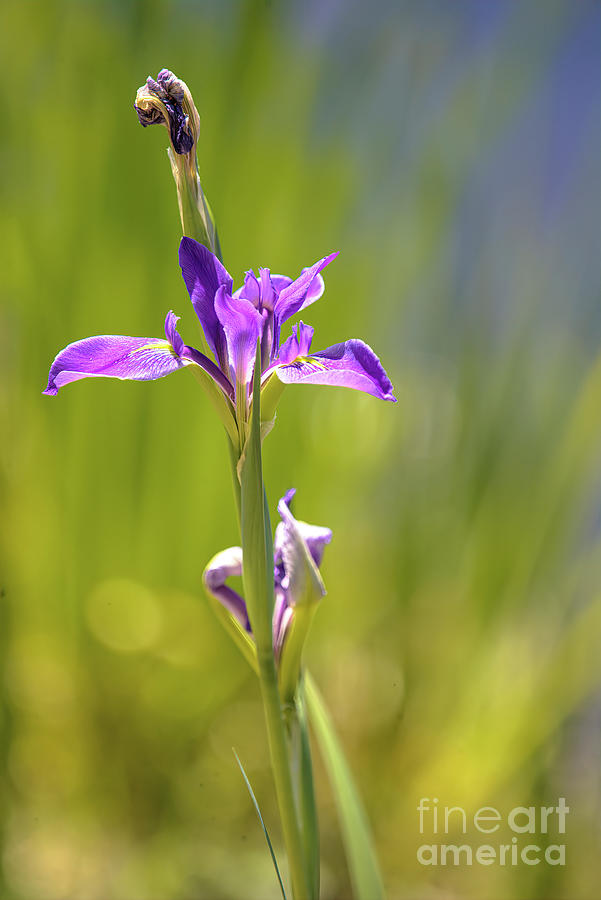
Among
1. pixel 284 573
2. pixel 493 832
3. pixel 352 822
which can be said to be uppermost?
pixel 284 573

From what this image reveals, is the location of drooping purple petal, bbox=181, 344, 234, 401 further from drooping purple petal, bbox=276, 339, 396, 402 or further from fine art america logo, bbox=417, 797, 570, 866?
fine art america logo, bbox=417, 797, 570, 866

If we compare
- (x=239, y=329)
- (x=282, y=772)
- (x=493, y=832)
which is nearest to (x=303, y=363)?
(x=239, y=329)

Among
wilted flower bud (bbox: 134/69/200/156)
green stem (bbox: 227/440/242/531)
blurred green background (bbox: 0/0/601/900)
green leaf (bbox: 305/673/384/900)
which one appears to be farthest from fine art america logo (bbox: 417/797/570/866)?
wilted flower bud (bbox: 134/69/200/156)

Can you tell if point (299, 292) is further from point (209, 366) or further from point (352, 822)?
point (352, 822)

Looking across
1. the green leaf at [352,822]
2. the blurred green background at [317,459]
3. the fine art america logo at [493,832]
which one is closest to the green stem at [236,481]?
the green leaf at [352,822]

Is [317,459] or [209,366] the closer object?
[209,366]

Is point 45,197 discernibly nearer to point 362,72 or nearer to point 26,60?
point 26,60

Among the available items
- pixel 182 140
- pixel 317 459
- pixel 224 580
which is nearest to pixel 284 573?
pixel 224 580

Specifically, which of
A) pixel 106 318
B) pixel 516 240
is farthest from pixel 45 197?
pixel 516 240

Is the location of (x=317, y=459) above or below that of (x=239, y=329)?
below
